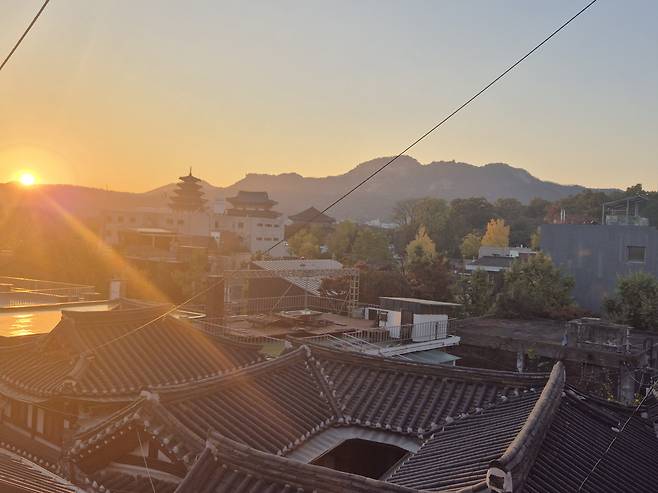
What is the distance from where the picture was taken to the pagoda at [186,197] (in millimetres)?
80062

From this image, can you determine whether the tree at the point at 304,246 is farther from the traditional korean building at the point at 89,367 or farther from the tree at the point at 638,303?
the traditional korean building at the point at 89,367

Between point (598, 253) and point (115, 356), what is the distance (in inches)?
1331

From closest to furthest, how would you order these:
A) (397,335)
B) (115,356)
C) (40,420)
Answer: (115,356) → (40,420) → (397,335)

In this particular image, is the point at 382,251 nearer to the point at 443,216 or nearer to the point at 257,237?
the point at 257,237

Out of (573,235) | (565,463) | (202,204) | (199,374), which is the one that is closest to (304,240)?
(202,204)

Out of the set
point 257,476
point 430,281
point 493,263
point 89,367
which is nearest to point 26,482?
point 257,476

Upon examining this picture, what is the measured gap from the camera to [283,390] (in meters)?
9.66

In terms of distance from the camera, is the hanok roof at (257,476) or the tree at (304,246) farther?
the tree at (304,246)

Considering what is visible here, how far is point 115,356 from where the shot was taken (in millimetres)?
11758

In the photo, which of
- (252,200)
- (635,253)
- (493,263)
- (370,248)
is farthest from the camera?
(252,200)

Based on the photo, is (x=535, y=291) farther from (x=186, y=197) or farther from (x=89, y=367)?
(x=186, y=197)

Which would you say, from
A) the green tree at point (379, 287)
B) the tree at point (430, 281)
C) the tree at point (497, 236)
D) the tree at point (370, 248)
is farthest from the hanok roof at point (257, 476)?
the tree at point (497, 236)

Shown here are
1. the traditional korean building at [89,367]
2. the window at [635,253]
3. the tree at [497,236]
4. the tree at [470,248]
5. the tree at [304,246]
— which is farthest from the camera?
the tree at [470,248]

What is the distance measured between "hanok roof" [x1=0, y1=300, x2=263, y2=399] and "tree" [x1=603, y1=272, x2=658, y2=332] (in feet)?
77.6
